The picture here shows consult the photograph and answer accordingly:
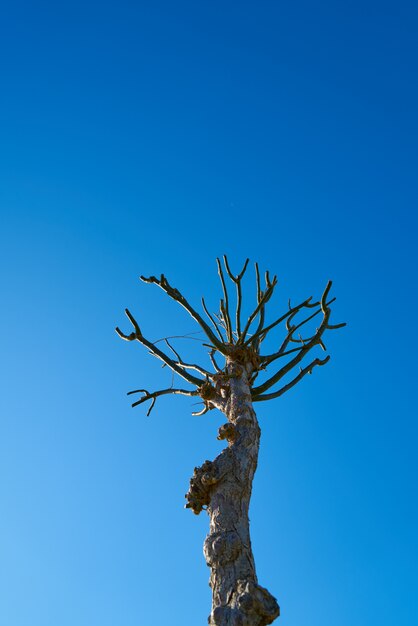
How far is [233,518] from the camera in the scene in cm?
371

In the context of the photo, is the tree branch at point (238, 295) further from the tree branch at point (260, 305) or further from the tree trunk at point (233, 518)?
the tree trunk at point (233, 518)

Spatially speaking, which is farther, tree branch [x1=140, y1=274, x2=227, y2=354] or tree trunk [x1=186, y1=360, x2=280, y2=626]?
tree branch [x1=140, y1=274, x2=227, y2=354]

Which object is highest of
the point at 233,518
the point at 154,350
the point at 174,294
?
the point at 174,294

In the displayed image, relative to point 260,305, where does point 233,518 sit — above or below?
below

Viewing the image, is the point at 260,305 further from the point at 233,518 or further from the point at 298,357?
the point at 233,518

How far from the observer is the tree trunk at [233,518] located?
10.0 ft

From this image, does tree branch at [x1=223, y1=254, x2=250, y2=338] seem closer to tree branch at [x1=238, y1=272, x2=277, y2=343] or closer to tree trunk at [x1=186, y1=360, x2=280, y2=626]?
tree branch at [x1=238, y1=272, x2=277, y2=343]

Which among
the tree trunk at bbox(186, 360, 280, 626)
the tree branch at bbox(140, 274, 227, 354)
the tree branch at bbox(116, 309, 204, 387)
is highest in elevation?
the tree branch at bbox(140, 274, 227, 354)

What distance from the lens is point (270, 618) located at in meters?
3.05

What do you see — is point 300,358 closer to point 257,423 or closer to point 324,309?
point 324,309

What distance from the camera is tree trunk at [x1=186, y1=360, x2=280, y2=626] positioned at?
10.0 feet

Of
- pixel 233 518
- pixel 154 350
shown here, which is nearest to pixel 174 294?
pixel 154 350

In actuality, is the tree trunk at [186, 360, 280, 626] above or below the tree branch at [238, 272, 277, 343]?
below

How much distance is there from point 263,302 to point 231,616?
11.7 feet
